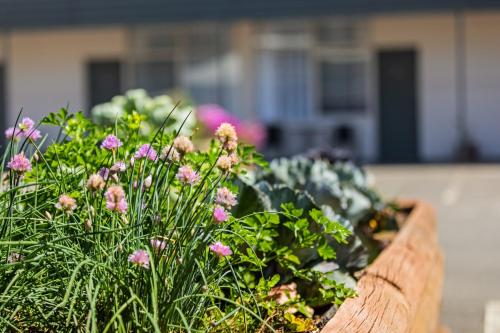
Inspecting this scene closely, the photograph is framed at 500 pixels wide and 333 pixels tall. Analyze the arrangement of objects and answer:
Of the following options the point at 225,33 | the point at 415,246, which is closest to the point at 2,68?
the point at 225,33

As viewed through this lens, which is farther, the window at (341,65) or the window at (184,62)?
the window at (184,62)

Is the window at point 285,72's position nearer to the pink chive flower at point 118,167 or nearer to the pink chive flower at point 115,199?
the pink chive flower at point 118,167

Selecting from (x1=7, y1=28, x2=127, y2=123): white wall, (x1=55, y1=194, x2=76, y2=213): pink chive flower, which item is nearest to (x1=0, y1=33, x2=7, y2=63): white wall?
(x1=7, y1=28, x2=127, y2=123): white wall

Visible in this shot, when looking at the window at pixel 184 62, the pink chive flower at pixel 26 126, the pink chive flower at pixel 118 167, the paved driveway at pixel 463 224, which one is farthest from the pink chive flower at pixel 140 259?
the window at pixel 184 62

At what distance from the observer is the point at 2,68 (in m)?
25.7

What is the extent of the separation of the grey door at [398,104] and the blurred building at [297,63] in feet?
0.08

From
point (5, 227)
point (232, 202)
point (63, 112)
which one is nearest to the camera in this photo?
point (232, 202)

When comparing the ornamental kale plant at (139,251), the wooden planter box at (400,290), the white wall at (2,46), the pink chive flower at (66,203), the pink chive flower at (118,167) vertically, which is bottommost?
the wooden planter box at (400,290)

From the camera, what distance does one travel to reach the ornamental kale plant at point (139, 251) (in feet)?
8.36

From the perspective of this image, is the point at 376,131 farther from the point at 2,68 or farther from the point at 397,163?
the point at 2,68

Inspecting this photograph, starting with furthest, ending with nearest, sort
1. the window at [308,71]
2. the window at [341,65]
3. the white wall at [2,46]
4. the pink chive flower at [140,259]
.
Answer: the white wall at [2,46] → the window at [308,71] → the window at [341,65] → the pink chive flower at [140,259]

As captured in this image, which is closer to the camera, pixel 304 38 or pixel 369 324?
pixel 369 324

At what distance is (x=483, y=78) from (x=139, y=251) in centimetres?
1996

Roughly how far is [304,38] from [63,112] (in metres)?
19.7
